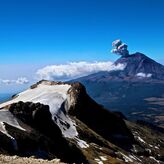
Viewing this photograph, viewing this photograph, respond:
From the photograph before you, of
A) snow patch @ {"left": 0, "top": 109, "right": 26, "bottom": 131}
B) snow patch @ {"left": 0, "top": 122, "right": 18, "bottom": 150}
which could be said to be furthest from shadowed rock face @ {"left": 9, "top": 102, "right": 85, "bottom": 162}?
snow patch @ {"left": 0, "top": 122, "right": 18, "bottom": 150}

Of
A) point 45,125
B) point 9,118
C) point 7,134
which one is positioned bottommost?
point 45,125

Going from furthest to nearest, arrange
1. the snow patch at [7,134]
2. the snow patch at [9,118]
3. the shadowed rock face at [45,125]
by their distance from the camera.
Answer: the shadowed rock face at [45,125] < the snow patch at [9,118] < the snow patch at [7,134]

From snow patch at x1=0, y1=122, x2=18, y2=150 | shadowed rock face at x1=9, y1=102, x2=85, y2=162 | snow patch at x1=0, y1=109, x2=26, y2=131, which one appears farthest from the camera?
shadowed rock face at x1=9, y1=102, x2=85, y2=162

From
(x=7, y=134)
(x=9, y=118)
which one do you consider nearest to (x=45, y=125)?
(x=9, y=118)

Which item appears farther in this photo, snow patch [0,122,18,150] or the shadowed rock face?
the shadowed rock face

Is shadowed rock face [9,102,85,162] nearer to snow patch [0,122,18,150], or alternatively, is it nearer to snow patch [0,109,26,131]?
snow patch [0,109,26,131]

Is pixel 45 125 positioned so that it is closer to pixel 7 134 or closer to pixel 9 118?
Result: pixel 9 118

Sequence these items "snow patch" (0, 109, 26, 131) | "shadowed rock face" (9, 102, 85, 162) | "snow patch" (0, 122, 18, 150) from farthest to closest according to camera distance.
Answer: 1. "shadowed rock face" (9, 102, 85, 162)
2. "snow patch" (0, 109, 26, 131)
3. "snow patch" (0, 122, 18, 150)

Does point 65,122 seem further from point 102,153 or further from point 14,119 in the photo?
point 14,119

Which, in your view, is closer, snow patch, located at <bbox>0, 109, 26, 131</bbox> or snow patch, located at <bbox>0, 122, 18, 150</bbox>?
snow patch, located at <bbox>0, 122, 18, 150</bbox>

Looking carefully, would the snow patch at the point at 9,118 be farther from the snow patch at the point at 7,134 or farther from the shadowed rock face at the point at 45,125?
the snow patch at the point at 7,134

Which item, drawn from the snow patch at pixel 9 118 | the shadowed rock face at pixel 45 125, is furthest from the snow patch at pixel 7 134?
the shadowed rock face at pixel 45 125

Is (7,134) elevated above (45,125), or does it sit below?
above
